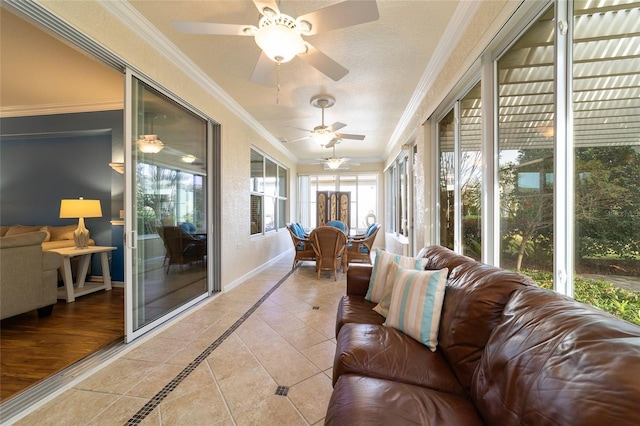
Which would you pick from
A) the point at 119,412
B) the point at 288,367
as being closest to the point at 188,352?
the point at 119,412

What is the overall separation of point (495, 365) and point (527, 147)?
1.41m

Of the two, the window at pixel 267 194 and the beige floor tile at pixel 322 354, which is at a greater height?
the window at pixel 267 194

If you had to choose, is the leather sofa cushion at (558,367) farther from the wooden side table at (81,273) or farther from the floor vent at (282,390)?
the wooden side table at (81,273)

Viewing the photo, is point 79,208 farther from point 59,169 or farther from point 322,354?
point 322,354

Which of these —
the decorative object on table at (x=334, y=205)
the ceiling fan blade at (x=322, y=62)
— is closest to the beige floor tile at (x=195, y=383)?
the ceiling fan blade at (x=322, y=62)

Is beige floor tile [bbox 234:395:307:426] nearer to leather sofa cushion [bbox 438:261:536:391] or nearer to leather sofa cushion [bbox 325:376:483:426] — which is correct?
leather sofa cushion [bbox 325:376:483:426]

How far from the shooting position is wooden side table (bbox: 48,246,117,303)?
3.31 metres

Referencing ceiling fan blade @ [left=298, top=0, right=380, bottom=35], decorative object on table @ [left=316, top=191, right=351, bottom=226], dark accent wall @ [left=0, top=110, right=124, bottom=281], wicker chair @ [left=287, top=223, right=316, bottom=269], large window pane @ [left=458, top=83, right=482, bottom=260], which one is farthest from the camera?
decorative object on table @ [left=316, top=191, right=351, bottom=226]

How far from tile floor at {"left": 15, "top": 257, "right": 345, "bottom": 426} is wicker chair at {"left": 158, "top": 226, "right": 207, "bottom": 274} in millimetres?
656

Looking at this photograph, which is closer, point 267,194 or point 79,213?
point 79,213

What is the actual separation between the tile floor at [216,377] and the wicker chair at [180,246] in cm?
66

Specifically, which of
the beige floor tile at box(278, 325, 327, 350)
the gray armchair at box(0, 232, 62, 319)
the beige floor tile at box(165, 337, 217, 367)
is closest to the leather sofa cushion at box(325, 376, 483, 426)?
the beige floor tile at box(278, 325, 327, 350)

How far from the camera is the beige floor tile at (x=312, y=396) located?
151 centimetres

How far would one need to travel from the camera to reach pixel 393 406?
96 centimetres
